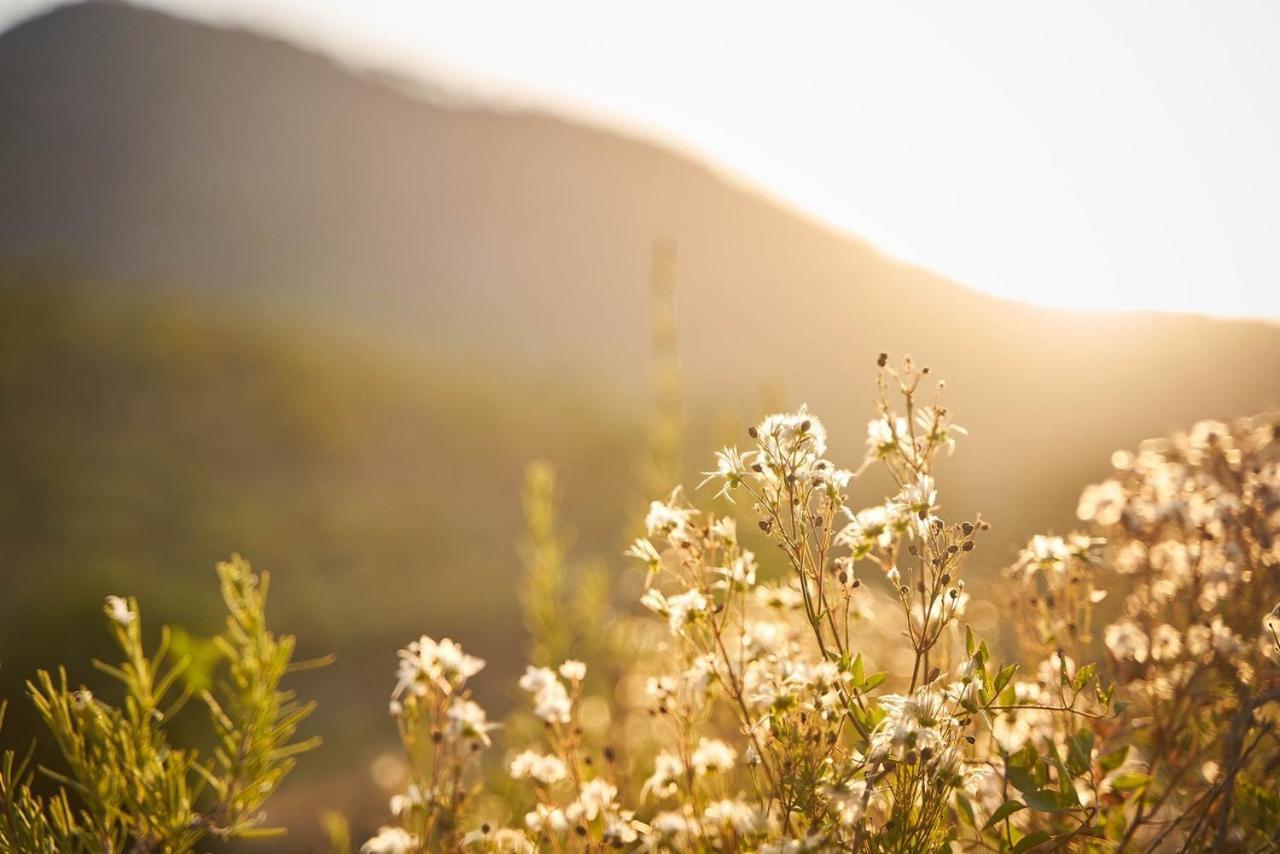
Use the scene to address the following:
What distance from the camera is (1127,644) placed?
168cm

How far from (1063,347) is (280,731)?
5.60 meters

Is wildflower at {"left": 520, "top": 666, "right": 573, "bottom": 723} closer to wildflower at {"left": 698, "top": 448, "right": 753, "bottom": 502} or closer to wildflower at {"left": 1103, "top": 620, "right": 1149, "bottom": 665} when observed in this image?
wildflower at {"left": 698, "top": 448, "right": 753, "bottom": 502}

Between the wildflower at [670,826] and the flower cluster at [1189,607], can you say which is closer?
the wildflower at [670,826]

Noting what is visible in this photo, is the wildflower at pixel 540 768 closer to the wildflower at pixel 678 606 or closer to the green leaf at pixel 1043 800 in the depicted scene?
the wildflower at pixel 678 606

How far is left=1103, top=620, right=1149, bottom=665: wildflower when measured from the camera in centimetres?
163

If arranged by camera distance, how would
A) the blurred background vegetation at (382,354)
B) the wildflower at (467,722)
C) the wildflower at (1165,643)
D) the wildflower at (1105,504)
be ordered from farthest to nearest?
the blurred background vegetation at (382,354)
the wildflower at (1105,504)
the wildflower at (1165,643)
the wildflower at (467,722)

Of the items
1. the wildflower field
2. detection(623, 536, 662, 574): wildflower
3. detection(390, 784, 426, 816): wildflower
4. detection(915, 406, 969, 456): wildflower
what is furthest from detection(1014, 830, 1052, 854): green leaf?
detection(390, 784, 426, 816): wildflower

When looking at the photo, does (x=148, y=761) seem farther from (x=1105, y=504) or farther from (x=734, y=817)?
(x=1105, y=504)

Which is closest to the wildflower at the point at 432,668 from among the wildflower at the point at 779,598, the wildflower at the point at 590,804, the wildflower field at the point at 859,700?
the wildflower field at the point at 859,700

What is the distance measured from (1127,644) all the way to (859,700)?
0.88m

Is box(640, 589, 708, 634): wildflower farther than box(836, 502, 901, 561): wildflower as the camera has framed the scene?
Yes

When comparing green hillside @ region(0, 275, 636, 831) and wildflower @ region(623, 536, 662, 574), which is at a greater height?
wildflower @ region(623, 536, 662, 574)

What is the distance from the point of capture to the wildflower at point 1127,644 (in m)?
1.63

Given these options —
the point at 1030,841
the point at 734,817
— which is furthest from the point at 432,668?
the point at 1030,841
